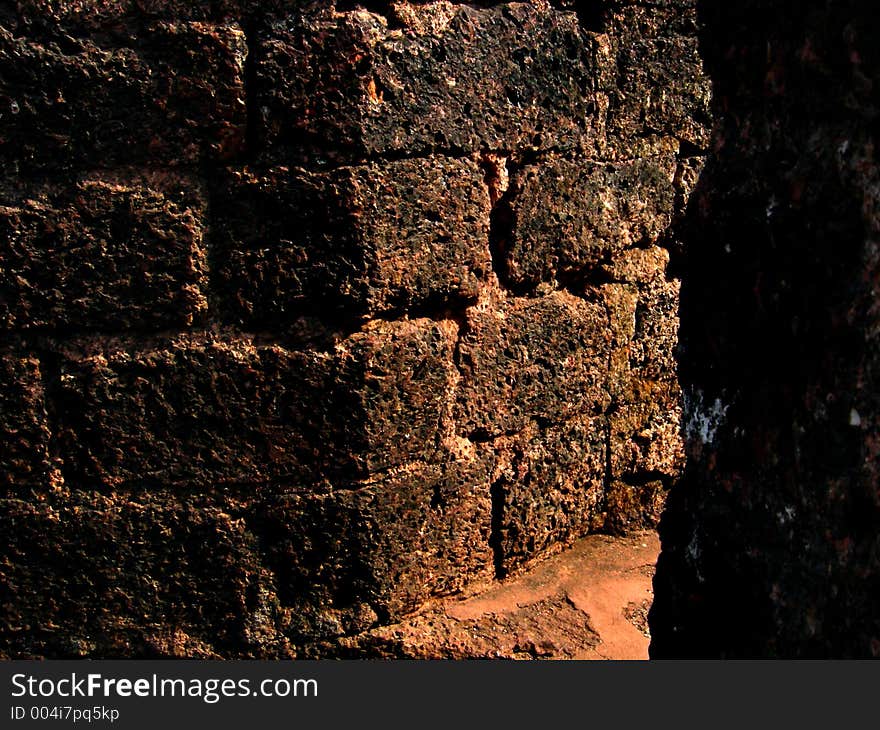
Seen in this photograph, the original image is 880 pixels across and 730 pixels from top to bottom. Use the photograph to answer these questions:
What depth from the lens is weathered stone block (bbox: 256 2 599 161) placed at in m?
2.83

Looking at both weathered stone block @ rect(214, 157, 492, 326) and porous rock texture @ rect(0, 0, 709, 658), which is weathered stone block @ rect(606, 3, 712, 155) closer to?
porous rock texture @ rect(0, 0, 709, 658)

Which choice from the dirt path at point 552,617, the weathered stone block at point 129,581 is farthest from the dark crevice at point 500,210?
the weathered stone block at point 129,581

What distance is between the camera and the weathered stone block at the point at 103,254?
2832 millimetres

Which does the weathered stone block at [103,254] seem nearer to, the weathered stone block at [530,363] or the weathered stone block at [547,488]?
the weathered stone block at [530,363]

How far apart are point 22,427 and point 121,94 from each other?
1.01 metres

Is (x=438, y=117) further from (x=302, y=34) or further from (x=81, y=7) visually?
(x=81, y=7)

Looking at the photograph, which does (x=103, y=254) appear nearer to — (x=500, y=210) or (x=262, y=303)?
(x=262, y=303)

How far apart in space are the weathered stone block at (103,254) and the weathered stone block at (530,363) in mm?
924

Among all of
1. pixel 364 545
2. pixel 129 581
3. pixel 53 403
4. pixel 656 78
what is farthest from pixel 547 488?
pixel 53 403

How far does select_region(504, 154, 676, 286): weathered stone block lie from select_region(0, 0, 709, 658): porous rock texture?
1 cm

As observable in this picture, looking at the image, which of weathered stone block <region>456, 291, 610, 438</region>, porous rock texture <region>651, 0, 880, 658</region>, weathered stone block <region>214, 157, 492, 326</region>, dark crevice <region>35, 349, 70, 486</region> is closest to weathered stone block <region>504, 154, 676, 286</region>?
weathered stone block <region>456, 291, 610, 438</region>

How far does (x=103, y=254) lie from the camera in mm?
2873

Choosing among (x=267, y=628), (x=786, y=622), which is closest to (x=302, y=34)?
(x=267, y=628)

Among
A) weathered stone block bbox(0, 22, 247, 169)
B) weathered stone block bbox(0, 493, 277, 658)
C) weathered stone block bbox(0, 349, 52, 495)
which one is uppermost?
weathered stone block bbox(0, 22, 247, 169)
